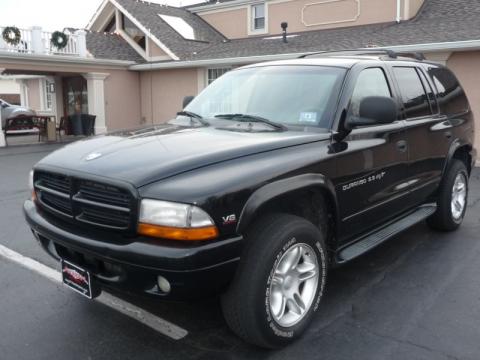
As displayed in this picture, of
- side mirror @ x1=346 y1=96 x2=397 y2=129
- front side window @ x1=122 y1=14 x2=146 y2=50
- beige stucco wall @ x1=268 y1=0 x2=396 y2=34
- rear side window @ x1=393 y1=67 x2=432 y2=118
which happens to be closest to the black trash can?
front side window @ x1=122 y1=14 x2=146 y2=50

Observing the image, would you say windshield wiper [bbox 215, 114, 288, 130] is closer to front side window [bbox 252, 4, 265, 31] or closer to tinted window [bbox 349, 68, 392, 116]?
tinted window [bbox 349, 68, 392, 116]

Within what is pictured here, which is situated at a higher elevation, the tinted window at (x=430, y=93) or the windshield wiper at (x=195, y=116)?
the tinted window at (x=430, y=93)

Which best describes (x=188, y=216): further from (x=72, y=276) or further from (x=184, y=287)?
(x=72, y=276)

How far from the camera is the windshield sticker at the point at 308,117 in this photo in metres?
3.55

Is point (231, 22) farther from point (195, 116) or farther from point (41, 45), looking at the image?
point (195, 116)

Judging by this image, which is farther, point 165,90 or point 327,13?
point 165,90

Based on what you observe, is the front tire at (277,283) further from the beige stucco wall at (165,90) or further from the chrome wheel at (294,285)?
the beige stucco wall at (165,90)

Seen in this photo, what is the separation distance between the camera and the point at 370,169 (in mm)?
3701

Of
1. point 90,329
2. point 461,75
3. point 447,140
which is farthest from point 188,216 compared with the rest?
point 461,75

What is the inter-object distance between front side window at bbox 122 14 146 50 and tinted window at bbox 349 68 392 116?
16816 mm

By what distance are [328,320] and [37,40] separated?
1665cm

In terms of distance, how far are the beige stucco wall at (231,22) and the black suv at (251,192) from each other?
16847mm

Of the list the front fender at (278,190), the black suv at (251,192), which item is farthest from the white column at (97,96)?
the front fender at (278,190)

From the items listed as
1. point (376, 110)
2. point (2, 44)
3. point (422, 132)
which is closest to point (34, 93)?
point (2, 44)
